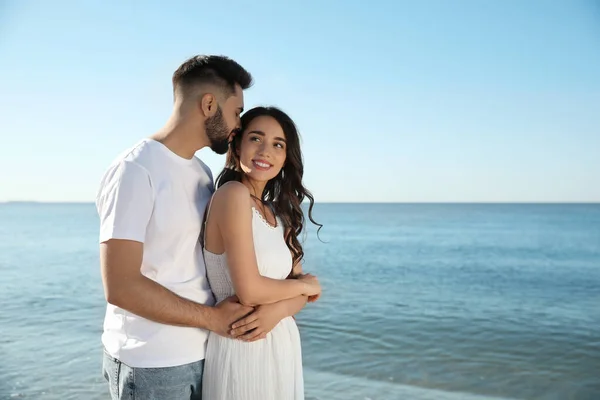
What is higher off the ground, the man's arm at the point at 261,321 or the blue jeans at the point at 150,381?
the man's arm at the point at 261,321

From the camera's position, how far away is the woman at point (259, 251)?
2344mm

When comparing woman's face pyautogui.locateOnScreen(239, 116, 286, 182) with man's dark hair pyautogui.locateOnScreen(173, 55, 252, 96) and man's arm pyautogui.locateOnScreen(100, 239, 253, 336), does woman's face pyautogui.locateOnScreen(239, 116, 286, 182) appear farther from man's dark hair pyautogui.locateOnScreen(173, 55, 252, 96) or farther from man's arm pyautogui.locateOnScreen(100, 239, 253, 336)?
man's arm pyautogui.locateOnScreen(100, 239, 253, 336)

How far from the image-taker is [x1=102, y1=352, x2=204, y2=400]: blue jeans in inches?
88.2

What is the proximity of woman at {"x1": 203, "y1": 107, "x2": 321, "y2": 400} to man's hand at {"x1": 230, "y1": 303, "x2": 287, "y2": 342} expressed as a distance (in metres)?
0.04

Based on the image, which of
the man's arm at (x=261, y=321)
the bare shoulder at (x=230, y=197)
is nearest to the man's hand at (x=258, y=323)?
the man's arm at (x=261, y=321)

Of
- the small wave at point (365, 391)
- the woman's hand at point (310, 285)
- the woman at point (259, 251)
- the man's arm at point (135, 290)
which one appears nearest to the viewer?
the man's arm at point (135, 290)

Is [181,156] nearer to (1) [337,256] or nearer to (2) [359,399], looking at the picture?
(2) [359,399]

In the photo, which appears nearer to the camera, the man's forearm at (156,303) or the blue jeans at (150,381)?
the man's forearm at (156,303)

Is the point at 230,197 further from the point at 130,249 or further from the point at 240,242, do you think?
the point at 130,249

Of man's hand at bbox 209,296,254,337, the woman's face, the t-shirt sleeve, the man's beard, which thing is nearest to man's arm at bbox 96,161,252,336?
the t-shirt sleeve

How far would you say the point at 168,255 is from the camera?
227 centimetres

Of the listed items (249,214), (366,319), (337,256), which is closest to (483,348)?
(366,319)

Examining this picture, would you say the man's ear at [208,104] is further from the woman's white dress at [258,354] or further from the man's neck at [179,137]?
the woman's white dress at [258,354]

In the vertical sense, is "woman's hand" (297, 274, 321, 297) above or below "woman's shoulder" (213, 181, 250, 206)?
below
